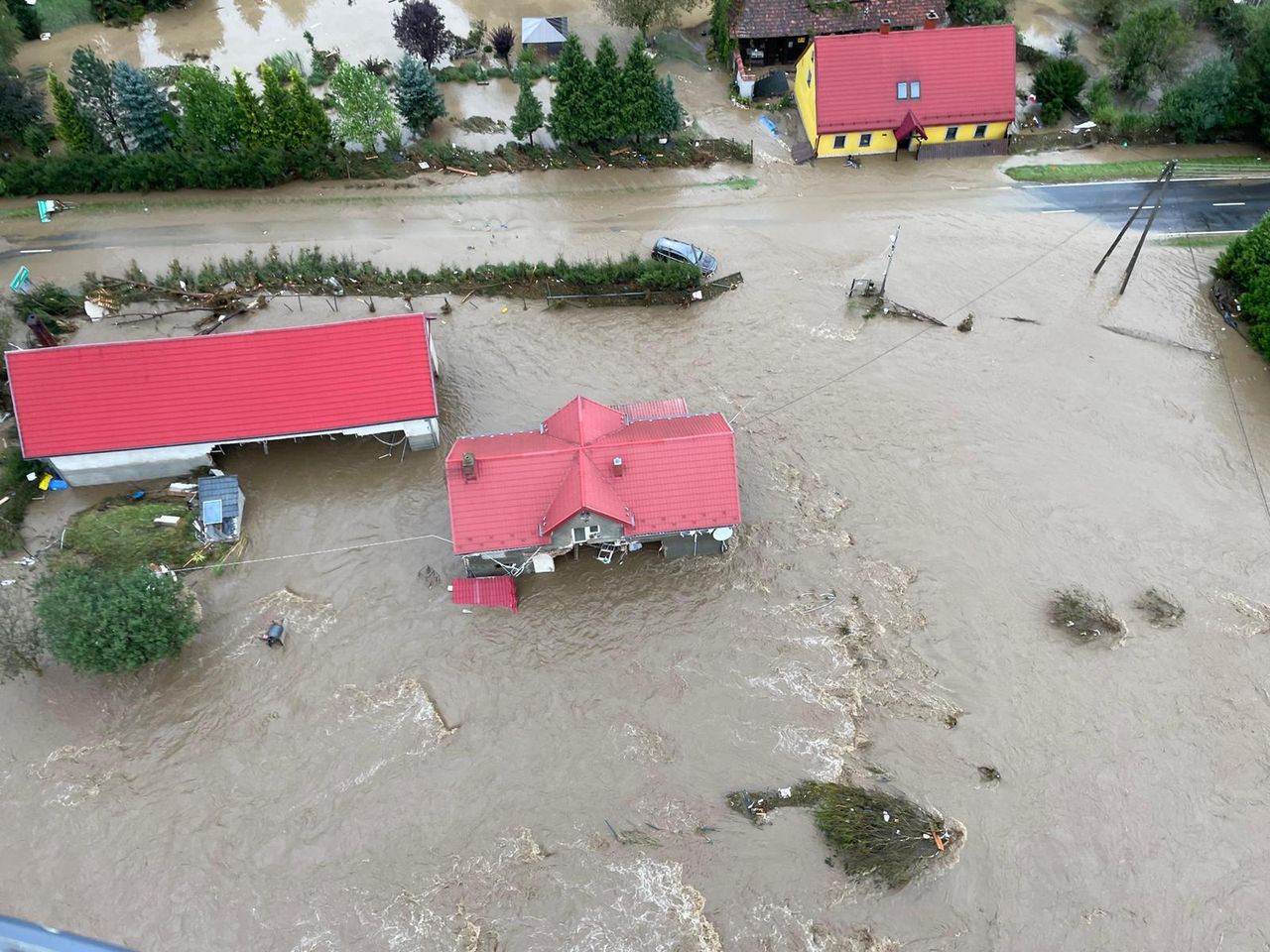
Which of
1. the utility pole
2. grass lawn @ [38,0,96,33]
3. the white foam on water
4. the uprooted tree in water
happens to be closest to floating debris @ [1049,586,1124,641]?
the uprooted tree in water

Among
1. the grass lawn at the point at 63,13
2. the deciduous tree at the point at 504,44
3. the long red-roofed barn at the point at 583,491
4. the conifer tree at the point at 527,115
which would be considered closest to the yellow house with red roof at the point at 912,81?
the conifer tree at the point at 527,115

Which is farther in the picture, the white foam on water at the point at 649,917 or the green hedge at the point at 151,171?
the green hedge at the point at 151,171

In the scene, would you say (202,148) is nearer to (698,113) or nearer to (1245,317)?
(698,113)

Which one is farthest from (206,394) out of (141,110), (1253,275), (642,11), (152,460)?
(1253,275)

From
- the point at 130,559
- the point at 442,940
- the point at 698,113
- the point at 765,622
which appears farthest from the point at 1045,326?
the point at 130,559

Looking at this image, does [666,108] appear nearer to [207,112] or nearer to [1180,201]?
[207,112]

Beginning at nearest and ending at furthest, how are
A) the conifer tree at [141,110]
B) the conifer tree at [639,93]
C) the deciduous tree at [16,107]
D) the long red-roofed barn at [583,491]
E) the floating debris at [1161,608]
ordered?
the long red-roofed barn at [583,491], the floating debris at [1161,608], the conifer tree at [141,110], the conifer tree at [639,93], the deciduous tree at [16,107]

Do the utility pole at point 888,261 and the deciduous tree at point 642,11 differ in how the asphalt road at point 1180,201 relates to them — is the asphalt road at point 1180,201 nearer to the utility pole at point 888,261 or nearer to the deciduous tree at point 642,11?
the utility pole at point 888,261
